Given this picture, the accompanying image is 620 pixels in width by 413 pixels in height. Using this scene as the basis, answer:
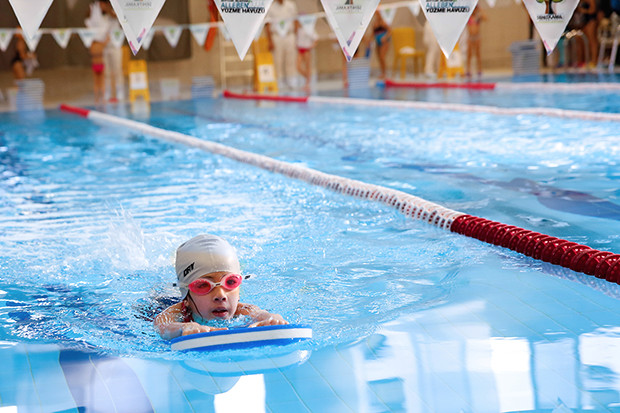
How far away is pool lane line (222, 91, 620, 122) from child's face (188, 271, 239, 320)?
21.5ft

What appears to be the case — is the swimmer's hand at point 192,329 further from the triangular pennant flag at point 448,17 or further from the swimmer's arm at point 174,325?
the triangular pennant flag at point 448,17

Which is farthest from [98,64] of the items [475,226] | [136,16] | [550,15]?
[475,226]

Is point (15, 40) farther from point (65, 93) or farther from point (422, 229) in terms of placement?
point (422, 229)

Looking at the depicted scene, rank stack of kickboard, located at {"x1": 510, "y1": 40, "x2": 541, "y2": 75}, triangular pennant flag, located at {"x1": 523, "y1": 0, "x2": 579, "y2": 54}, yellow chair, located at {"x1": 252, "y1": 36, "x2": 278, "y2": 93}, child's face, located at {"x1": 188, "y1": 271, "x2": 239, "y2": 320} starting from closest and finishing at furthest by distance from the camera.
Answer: child's face, located at {"x1": 188, "y1": 271, "x2": 239, "y2": 320}, triangular pennant flag, located at {"x1": 523, "y1": 0, "x2": 579, "y2": 54}, yellow chair, located at {"x1": 252, "y1": 36, "x2": 278, "y2": 93}, stack of kickboard, located at {"x1": 510, "y1": 40, "x2": 541, "y2": 75}

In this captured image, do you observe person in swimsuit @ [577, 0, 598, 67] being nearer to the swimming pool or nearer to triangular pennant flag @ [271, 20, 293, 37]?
triangular pennant flag @ [271, 20, 293, 37]

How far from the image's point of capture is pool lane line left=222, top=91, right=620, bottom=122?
891cm

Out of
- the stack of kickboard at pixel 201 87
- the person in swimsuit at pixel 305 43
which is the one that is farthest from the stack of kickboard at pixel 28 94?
the person in swimsuit at pixel 305 43

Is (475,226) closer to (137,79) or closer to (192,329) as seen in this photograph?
(192,329)

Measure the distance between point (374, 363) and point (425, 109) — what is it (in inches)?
358

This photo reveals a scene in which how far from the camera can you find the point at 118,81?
53.3 ft

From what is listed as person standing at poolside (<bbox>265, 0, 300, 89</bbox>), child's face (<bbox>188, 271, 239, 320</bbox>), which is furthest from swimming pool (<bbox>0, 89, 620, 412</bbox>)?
person standing at poolside (<bbox>265, 0, 300, 89</bbox>)

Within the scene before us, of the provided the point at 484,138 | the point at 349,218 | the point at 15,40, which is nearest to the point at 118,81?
the point at 15,40

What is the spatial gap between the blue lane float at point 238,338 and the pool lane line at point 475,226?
57.6 inches

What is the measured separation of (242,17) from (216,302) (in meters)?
2.52
